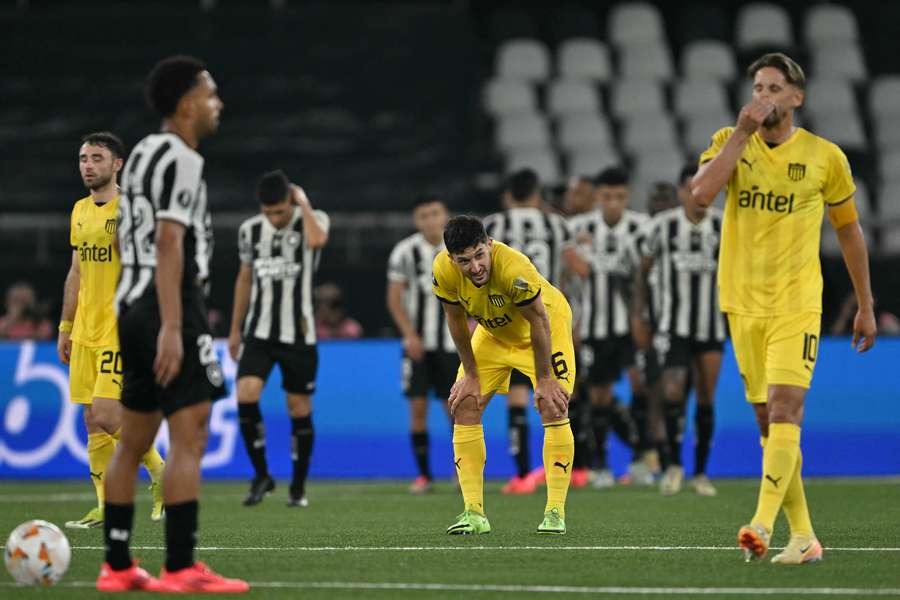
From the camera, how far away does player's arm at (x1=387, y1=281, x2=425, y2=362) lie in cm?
1348

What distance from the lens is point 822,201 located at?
739cm

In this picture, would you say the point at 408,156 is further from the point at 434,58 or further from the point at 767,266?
the point at 767,266

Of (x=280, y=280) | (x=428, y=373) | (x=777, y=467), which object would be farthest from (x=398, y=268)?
(x=777, y=467)

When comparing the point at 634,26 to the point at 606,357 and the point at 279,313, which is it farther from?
the point at 279,313

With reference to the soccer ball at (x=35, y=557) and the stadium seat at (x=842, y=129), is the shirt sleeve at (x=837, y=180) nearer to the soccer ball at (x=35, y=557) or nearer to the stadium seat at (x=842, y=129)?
the soccer ball at (x=35, y=557)

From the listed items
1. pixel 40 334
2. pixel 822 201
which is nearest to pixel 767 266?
pixel 822 201

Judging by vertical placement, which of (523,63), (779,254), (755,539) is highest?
(523,63)

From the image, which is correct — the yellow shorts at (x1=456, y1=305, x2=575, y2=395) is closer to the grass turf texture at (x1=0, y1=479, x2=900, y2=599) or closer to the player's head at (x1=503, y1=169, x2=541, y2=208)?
the grass turf texture at (x1=0, y1=479, x2=900, y2=599)

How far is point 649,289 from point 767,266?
6490mm

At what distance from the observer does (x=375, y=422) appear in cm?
1482

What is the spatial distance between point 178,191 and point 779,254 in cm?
282

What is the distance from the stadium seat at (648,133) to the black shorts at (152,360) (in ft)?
50.5

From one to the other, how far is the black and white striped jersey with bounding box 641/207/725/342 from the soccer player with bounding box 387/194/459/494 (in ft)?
6.14

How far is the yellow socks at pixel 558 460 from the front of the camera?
866cm
